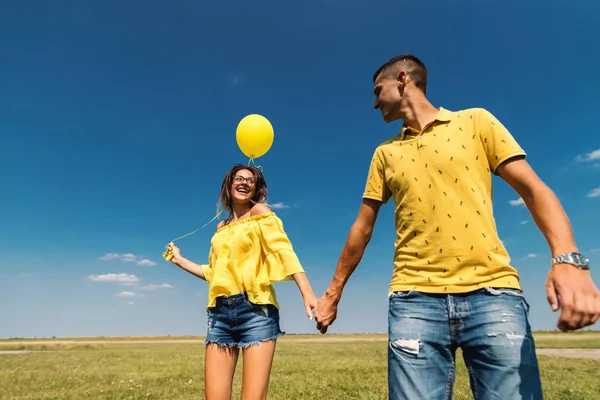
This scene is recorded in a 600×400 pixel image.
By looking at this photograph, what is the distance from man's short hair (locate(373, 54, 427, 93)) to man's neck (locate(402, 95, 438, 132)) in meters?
0.16

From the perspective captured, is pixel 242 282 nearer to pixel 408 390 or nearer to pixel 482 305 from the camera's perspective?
pixel 408 390

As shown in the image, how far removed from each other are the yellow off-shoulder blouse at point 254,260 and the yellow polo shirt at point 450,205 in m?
→ 1.79

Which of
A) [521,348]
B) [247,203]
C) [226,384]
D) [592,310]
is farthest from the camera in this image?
[247,203]

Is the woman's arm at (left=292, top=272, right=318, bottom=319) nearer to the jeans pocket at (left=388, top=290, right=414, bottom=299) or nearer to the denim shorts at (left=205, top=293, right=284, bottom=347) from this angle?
the denim shorts at (left=205, top=293, right=284, bottom=347)

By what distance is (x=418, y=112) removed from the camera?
3.46 m

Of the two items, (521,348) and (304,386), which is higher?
(521,348)

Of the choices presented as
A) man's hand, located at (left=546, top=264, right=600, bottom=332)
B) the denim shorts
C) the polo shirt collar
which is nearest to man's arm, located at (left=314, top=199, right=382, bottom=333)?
the polo shirt collar

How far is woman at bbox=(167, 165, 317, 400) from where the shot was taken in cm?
430

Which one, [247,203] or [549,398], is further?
[549,398]

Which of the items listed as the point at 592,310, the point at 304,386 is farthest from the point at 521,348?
the point at 304,386

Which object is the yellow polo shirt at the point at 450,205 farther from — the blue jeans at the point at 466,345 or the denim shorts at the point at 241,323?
the denim shorts at the point at 241,323

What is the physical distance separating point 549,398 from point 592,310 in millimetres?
8026

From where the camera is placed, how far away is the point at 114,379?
39.6ft

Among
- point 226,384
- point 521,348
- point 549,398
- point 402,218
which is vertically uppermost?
point 402,218
